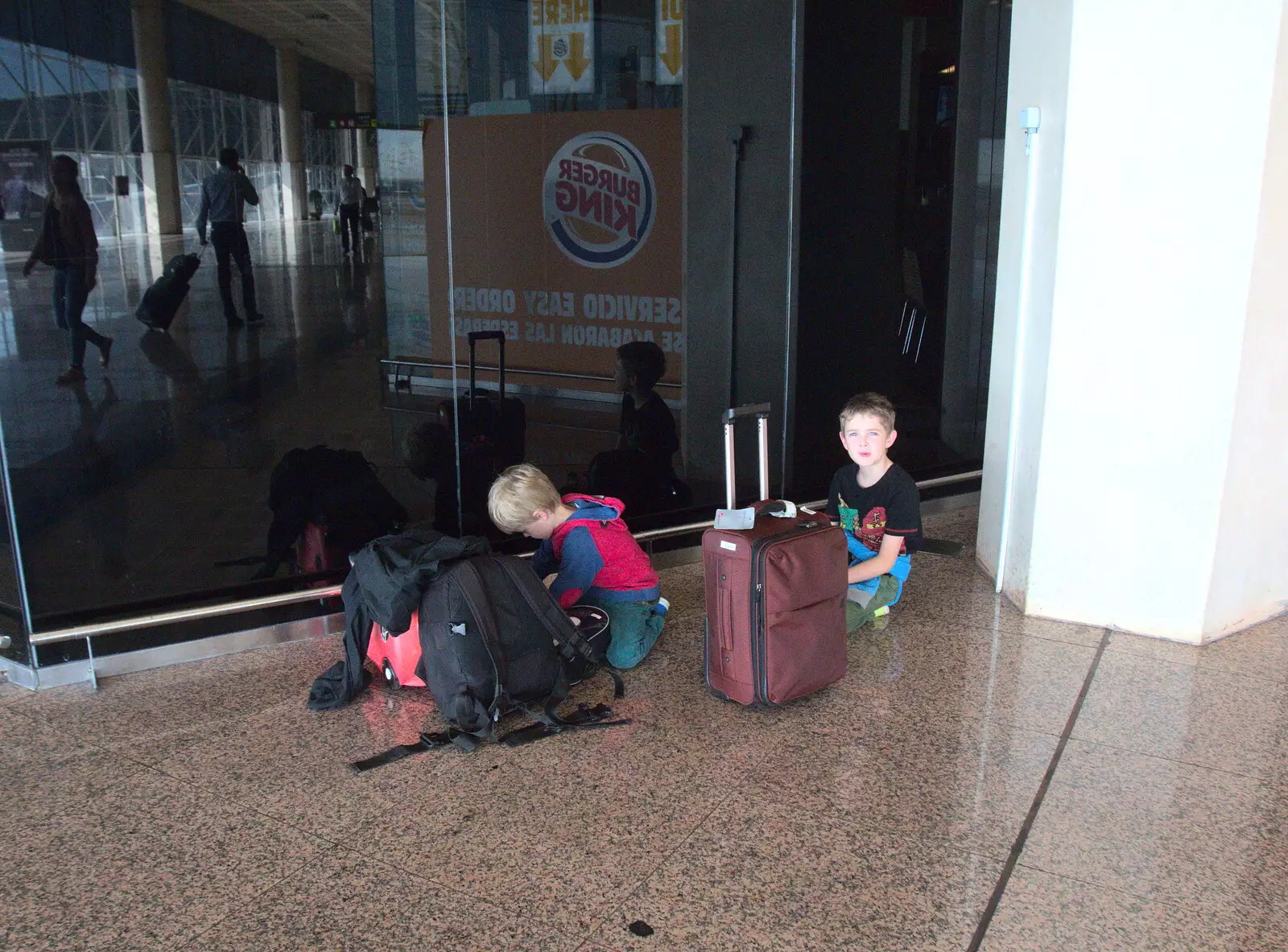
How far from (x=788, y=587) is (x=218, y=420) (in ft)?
7.17

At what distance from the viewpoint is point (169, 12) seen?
366 cm

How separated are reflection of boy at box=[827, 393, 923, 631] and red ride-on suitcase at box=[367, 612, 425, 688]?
5.13ft

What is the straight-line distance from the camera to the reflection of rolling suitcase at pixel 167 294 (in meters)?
3.80

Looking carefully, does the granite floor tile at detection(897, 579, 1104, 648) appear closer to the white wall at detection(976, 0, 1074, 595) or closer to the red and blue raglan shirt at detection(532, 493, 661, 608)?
the white wall at detection(976, 0, 1074, 595)

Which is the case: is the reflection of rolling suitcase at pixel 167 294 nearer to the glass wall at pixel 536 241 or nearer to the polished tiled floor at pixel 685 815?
the glass wall at pixel 536 241

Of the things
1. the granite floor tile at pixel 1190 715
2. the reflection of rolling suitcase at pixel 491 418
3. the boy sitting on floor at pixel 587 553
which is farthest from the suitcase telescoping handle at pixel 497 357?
the granite floor tile at pixel 1190 715

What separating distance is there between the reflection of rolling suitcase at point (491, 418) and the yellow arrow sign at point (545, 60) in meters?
1.08

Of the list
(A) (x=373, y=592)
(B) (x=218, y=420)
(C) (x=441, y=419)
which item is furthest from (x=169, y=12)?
(A) (x=373, y=592)

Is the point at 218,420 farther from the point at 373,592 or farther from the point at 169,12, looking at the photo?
the point at 169,12

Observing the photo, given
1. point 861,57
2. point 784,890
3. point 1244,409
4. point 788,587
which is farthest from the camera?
point 861,57

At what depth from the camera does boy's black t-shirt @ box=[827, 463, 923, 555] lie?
4172 millimetres

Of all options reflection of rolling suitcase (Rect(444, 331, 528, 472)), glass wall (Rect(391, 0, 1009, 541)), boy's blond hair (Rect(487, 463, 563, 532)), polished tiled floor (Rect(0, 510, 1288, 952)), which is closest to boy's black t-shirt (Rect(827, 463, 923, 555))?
polished tiled floor (Rect(0, 510, 1288, 952))

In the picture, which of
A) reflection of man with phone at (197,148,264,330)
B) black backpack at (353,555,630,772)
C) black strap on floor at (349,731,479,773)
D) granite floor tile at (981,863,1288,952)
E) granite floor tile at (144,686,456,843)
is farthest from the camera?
reflection of man with phone at (197,148,264,330)

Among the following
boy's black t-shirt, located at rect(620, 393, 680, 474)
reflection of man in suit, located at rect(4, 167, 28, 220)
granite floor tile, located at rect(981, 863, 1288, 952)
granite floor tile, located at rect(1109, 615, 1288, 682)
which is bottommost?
granite floor tile, located at rect(981, 863, 1288, 952)
